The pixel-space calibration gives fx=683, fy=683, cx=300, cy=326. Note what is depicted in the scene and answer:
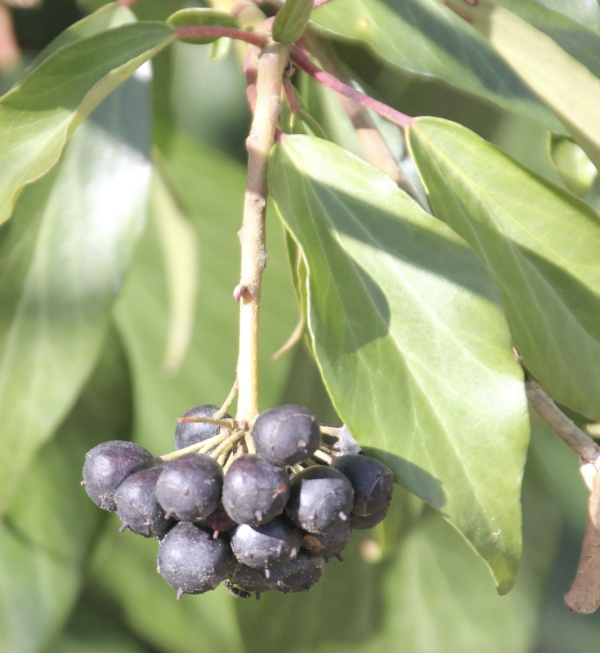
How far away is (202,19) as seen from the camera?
0.74m

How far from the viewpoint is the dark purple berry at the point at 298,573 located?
1.79ft

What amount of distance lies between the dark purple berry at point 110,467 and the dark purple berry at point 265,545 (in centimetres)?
12

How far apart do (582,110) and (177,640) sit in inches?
49.3

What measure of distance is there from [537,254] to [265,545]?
385mm

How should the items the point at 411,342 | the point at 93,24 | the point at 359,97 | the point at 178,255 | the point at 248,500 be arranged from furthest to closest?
1. the point at 178,255
2. the point at 93,24
3. the point at 359,97
4. the point at 411,342
5. the point at 248,500

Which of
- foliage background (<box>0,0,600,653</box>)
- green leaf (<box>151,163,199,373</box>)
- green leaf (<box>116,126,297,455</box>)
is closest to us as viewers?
green leaf (<box>151,163,199,373</box>)

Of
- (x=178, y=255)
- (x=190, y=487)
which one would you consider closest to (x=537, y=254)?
(x=190, y=487)

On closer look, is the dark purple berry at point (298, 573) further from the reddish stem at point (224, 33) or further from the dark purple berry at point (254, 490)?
the reddish stem at point (224, 33)

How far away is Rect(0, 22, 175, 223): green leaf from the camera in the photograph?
0.59m

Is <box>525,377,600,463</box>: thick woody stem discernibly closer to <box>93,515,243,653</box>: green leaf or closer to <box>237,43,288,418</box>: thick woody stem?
<box>237,43,288,418</box>: thick woody stem

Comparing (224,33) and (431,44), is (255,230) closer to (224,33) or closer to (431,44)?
(224,33)

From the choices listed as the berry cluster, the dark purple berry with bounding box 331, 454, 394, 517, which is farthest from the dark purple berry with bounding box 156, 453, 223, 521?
the dark purple berry with bounding box 331, 454, 394, 517

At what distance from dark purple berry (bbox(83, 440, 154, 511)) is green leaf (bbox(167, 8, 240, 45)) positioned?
1.43ft

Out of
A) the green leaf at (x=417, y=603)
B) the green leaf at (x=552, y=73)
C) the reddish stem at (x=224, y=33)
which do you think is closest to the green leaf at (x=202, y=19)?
the reddish stem at (x=224, y=33)
